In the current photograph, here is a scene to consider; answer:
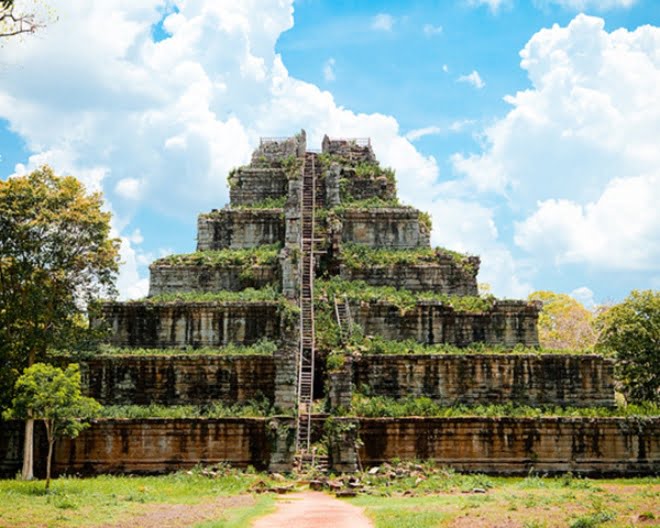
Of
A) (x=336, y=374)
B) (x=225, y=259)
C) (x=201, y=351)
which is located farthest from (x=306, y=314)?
(x=225, y=259)

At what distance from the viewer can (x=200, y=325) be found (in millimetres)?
30531

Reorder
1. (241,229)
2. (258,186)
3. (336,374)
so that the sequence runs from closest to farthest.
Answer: (336,374) → (241,229) → (258,186)

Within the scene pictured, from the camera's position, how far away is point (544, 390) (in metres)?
28.1

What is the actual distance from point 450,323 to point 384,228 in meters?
7.69

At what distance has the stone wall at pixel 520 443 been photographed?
83.5ft

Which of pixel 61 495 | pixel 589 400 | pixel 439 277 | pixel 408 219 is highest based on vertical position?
pixel 408 219

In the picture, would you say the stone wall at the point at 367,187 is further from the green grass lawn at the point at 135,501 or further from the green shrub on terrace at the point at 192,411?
the green grass lawn at the point at 135,501

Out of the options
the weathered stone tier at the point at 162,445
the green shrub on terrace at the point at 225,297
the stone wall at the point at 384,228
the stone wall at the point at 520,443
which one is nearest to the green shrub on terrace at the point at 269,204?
the stone wall at the point at 384,228

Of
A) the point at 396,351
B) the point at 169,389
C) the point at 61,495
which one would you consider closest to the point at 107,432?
the point at 169,389

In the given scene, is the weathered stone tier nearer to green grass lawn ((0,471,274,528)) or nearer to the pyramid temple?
the pyramid temple

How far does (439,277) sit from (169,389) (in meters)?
13.0

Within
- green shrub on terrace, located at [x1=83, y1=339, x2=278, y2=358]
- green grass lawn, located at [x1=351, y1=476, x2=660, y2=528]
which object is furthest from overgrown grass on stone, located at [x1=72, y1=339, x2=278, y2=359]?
green grass lawn, located at [x1=351, y1=476, x2=660, y2=528]

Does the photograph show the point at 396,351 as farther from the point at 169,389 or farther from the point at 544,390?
the point at 169,389

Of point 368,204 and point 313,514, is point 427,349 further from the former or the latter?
point 313,514
